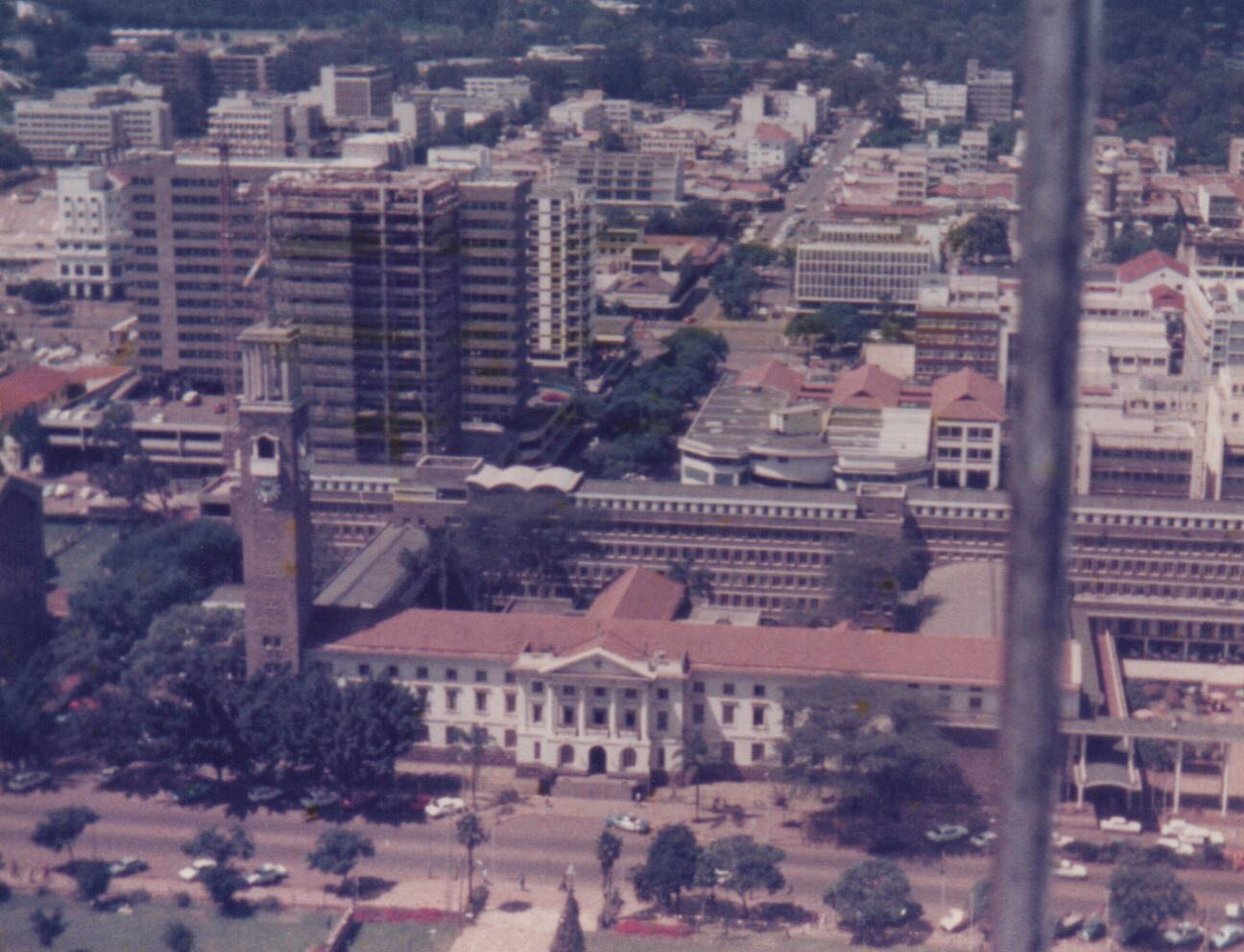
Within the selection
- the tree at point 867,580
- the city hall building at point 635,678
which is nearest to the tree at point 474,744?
the city hall building at point 635,678

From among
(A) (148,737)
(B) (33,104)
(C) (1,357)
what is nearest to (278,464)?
(A) (148,737)

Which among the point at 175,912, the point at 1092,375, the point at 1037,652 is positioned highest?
the point at 1037,652

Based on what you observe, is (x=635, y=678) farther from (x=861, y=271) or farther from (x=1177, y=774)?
(x=861, y=271)

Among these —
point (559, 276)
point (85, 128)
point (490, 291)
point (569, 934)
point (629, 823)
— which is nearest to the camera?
point (569, 934)

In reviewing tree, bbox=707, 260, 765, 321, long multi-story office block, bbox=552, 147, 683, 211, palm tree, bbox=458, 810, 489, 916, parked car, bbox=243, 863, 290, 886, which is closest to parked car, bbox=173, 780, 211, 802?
parked car, bbox=243, 863, 290, 886

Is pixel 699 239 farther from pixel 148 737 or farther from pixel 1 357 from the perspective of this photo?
pixel 148 737

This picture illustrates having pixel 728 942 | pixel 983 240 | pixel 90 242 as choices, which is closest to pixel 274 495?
pixel 728 942
